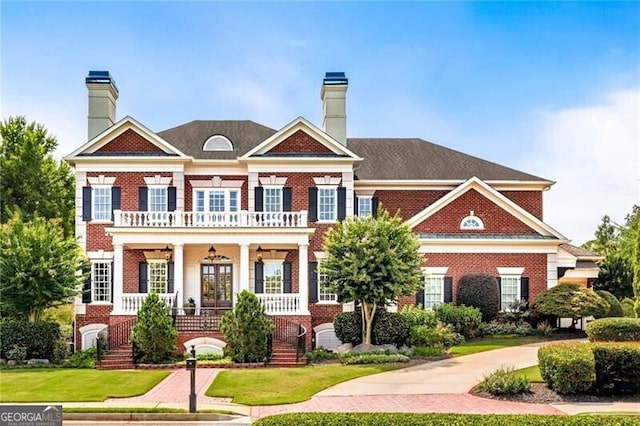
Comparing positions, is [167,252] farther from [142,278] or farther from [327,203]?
[327,203]

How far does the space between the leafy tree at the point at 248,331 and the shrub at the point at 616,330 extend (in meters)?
10.3

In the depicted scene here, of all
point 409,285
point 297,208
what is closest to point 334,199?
point 297,208

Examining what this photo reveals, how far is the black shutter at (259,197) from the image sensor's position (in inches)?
1139

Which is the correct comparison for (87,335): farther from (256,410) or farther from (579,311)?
(579,311)

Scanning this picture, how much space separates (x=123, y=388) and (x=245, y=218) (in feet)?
34.2

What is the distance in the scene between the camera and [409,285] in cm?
2472

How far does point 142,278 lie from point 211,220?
13.2ft

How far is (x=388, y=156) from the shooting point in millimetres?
33719

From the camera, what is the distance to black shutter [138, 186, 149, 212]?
94.1 ft

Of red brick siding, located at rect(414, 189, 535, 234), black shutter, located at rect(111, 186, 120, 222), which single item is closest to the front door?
black shutter, located at rect(111, 186, 120, 222)

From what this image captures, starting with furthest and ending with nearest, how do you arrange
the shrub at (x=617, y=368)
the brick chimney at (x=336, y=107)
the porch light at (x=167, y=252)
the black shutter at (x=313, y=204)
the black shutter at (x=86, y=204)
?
the brick chimney at (x=336, y=107), the black shutter at (x=313, y=204), the black shutter at (x=86, y=204), the porch light at (x=167, y=252), the shrub at (x=617, y=368)

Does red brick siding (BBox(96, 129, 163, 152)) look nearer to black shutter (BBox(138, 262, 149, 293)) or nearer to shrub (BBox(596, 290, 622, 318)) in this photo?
black shutter (BBox(138, 262, 149, 293))

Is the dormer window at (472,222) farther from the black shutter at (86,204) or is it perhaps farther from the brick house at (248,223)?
the black shutter at (86,204)

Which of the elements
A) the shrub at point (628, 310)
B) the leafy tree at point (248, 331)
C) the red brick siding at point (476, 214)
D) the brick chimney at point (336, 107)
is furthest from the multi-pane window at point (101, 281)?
the shrub at point (628, 310)
